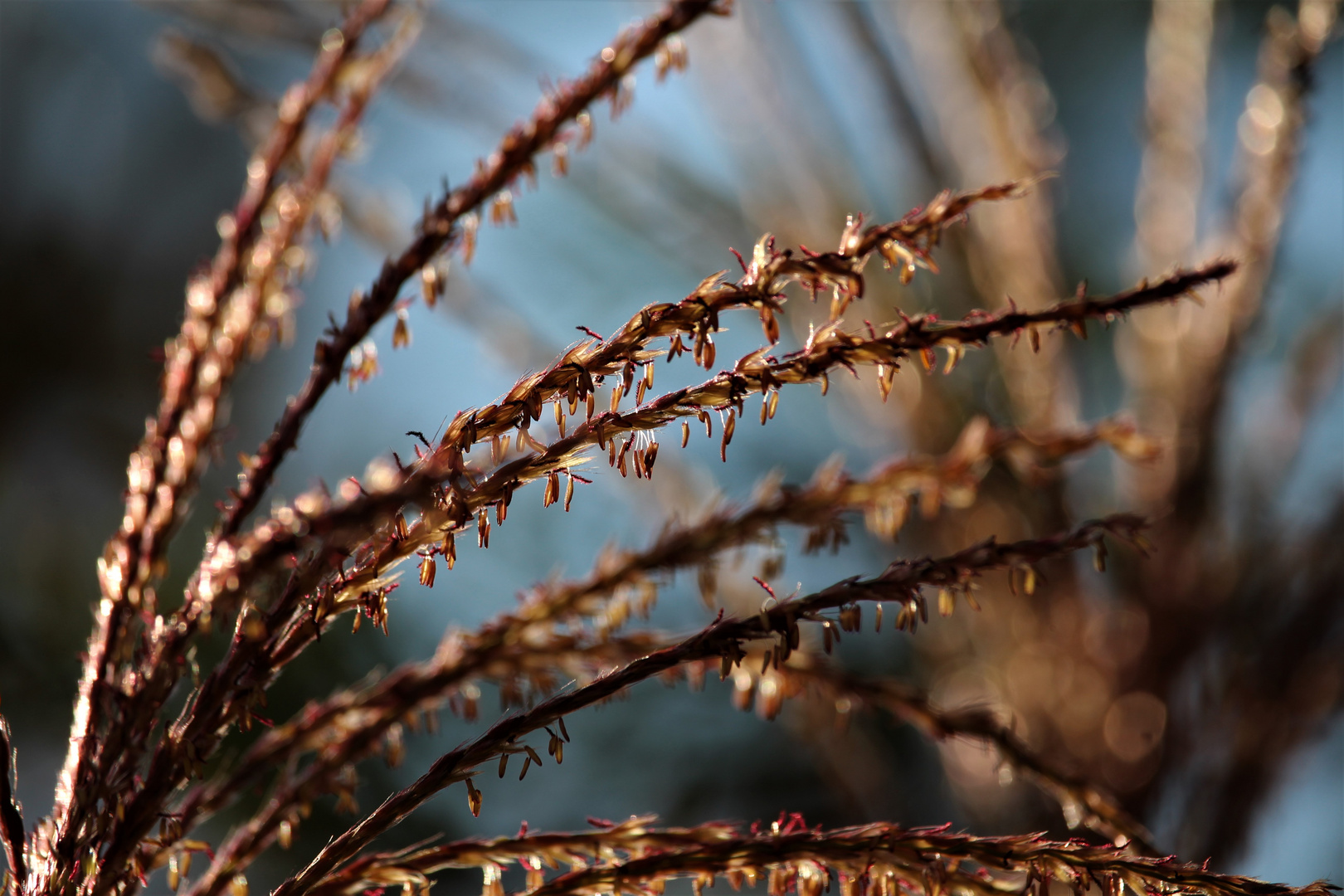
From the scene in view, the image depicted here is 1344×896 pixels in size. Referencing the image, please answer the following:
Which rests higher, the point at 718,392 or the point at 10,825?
the point at 718,392

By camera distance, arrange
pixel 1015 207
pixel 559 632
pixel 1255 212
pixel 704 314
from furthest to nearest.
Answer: pixel 1015 207, pixel 1255 212, pixel 559 632, pixel 704 314

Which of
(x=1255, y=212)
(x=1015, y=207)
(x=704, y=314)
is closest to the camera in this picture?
(x=704, y=314)

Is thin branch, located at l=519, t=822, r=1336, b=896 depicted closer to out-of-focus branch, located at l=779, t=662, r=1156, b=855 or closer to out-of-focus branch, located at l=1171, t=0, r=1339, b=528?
out-of-focus branch, located at l=779, t=662, r=1156, b=855

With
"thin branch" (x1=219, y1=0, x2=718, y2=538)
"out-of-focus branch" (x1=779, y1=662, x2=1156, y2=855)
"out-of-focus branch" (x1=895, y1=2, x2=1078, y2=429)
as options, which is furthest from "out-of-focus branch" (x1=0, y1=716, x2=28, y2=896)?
"out-of-focus branch" (x1=895, y1=2, x2=1078, y2=429)

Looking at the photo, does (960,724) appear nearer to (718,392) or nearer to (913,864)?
(913,864)

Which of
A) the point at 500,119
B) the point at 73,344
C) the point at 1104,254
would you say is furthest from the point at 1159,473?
the point at 73,344

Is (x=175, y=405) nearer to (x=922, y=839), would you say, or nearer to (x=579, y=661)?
(x=579, y=661)

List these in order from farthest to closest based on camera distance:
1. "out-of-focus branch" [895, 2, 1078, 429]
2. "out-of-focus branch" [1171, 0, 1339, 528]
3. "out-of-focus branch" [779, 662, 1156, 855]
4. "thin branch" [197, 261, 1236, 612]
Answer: "out-of-focus branch" [895, 2, 1078, 429]
"out-of-focus branch" [1171, 0, 1339, 528]
"out-of-focus branch" [779, 662, 1156, 855]
"thin branch" [197, 261, 1236, 612]

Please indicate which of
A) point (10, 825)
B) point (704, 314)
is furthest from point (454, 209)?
point (10, 825)
